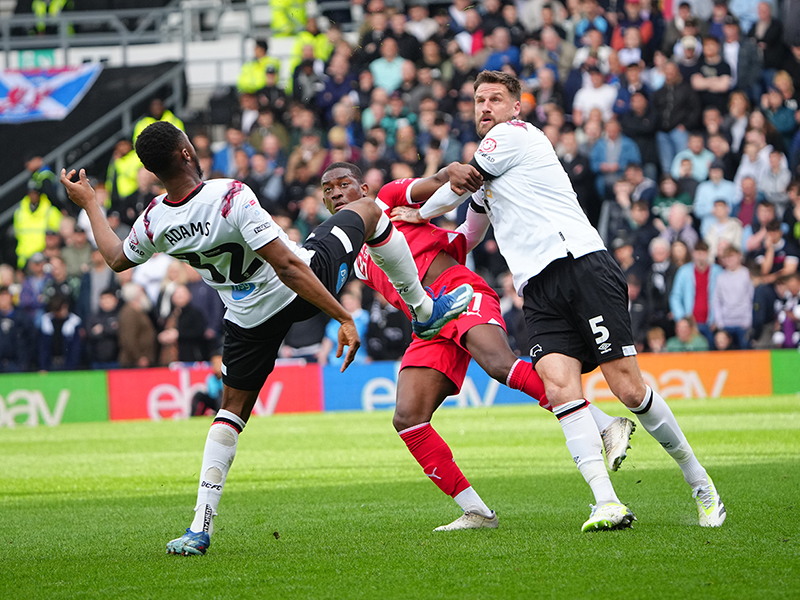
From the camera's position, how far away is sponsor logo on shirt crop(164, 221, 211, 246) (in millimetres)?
5621

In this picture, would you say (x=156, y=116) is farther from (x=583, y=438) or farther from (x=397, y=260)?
(x=583, y=438)

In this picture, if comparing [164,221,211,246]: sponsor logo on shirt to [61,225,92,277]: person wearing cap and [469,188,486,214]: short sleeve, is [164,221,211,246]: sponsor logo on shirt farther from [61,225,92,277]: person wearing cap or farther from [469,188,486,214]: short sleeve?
[61,225,92,277]: person wearing cap

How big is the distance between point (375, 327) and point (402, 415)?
10977 mm

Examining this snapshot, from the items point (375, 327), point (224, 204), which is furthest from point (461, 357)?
point (375, 327)

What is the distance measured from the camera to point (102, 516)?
7637 millimetres

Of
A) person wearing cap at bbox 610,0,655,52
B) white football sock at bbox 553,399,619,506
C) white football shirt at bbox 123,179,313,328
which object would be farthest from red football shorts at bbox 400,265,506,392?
person wearing cap at bbox 610,0,655,52

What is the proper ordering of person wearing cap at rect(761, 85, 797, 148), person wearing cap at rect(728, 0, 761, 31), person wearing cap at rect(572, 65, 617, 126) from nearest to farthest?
person wearing cap at rect(761, 85, 797, 148), person wearing cap at rect(572, 65, 617, 126), person wearing cap at rect(728, 0, 761, 31)

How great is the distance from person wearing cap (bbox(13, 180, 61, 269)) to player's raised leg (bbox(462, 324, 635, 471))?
15812 millimetres

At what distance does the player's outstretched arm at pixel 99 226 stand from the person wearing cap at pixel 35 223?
15341 millimetres

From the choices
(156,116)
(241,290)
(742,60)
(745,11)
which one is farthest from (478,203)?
(156,116)

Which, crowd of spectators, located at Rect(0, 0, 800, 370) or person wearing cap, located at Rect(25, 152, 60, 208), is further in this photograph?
person wearing cap, located at Rect(25, 152, 60, 208)

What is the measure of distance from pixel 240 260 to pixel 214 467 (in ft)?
3.96

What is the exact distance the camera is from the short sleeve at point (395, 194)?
7.22 meters

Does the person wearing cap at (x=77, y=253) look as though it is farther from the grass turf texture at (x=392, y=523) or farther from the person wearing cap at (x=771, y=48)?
the person wearing cap at (x=771, y=48)
